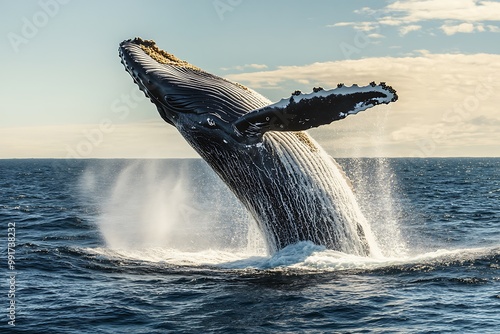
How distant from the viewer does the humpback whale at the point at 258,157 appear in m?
10.4

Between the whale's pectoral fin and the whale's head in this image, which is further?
the whale's head

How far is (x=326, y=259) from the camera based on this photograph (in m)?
11.1

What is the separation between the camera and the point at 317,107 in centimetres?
892

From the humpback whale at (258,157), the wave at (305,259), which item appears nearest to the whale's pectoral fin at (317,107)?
the humpback whale at (258,157)

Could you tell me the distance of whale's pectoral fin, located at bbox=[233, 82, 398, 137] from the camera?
28.0 feet

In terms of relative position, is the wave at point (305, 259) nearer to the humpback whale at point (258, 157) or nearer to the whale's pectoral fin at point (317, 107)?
the humpback whale at point (258, 157)

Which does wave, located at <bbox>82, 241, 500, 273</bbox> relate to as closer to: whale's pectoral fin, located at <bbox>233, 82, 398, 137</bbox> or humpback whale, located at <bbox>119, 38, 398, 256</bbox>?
humpback whale, located at <bbox>119, 38, 398, 256</bbox>

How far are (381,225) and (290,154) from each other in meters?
12.6

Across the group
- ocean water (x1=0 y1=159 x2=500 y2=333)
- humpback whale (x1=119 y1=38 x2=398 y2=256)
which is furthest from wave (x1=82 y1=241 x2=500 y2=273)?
humpback whale (x1=119 y1=38 x2=398 y2=256)

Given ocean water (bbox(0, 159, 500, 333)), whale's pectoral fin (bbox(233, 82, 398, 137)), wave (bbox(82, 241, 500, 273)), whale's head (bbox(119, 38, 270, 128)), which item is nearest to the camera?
whale's pectoral fin (bbox(233, 82, 398, 137))

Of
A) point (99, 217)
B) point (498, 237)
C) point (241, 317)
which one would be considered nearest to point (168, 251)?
point (241, 317)

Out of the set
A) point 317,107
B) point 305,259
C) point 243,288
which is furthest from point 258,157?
point 243,288

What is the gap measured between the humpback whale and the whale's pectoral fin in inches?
13.2

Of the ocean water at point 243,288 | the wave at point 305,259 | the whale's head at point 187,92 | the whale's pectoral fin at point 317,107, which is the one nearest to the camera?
the whale's pectoral fin at point 317,107
